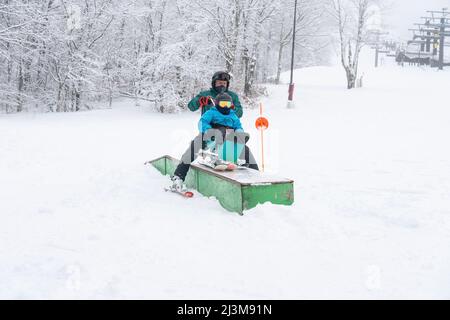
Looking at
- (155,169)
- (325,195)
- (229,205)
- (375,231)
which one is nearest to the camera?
(375,231)

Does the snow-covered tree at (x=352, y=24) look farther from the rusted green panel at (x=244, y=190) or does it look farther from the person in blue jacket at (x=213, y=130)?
the rusted green panel at (x=244, y=190)

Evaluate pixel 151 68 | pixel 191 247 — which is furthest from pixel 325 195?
pixel 151 68

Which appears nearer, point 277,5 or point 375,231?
point 375,231

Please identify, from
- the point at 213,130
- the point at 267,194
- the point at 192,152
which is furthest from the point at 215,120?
the point at 267,194

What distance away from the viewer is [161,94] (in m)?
19.2

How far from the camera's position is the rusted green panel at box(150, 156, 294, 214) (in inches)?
180

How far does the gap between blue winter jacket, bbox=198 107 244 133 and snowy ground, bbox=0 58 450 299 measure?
1.03 metres

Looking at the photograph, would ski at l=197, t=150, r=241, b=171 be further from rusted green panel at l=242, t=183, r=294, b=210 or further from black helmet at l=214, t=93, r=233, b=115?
rusted green panel at l=242, t=183, r=294, b=210

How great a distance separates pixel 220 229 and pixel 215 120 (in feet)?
6.50

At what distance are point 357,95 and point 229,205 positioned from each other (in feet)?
58.2

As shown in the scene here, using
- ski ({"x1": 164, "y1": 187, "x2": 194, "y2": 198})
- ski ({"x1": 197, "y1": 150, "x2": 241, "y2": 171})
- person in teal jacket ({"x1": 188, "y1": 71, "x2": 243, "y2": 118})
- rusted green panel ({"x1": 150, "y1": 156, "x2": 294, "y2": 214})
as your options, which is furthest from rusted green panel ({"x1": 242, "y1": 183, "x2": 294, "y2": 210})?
person in teal jacket ({"x1": 188, "y1": 71, "x2": 243, "y2": 118})

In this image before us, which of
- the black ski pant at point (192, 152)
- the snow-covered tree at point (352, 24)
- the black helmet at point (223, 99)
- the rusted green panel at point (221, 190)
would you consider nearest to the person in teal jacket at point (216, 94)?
the black helmet at point (223, 99)

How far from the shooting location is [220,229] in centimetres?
418

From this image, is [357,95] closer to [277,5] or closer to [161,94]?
[277,5]
